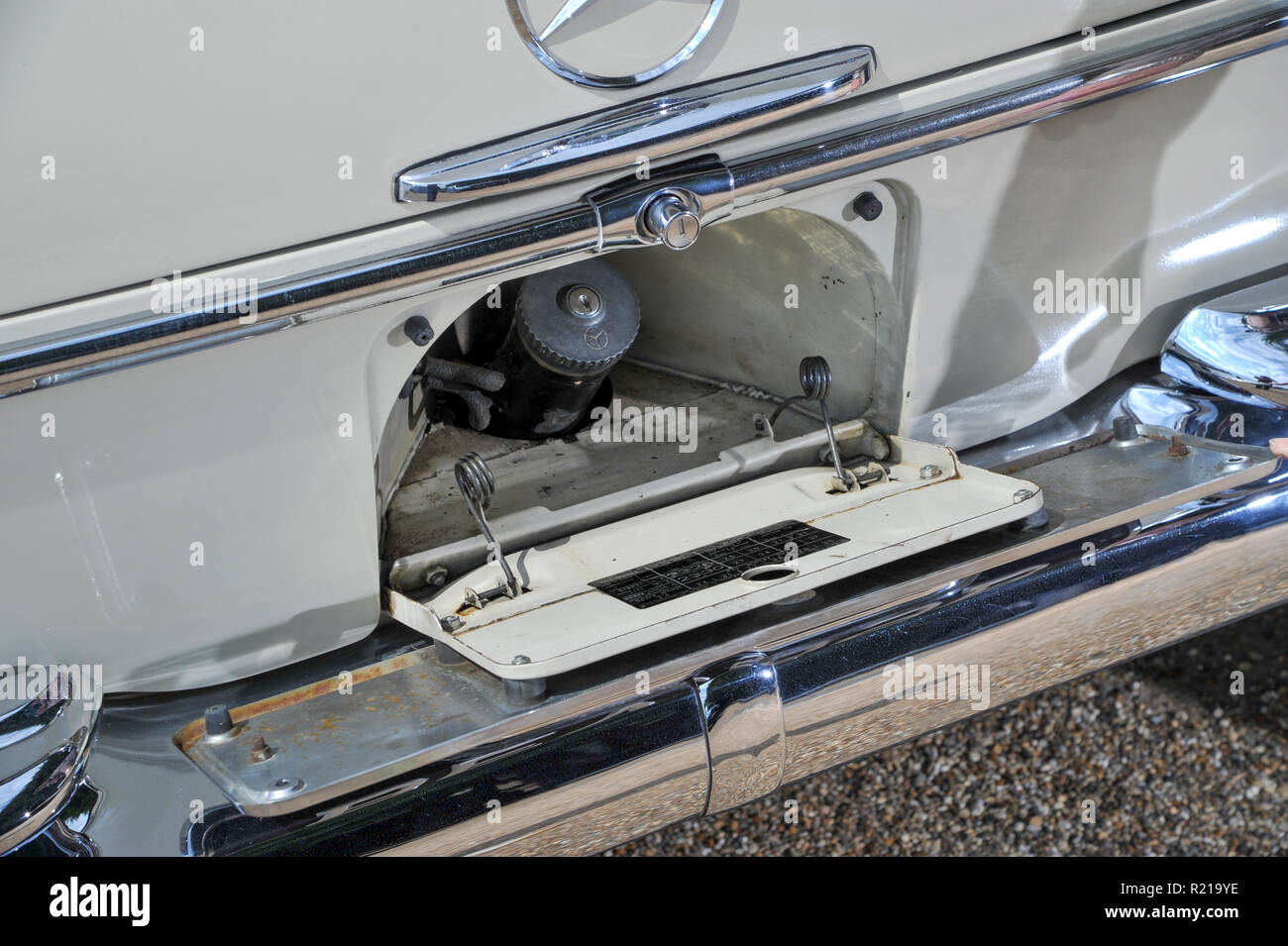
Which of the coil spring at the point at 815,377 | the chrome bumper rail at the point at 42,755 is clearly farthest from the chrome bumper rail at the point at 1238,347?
the chrome bumper rail at the point at 42,755

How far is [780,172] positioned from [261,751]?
800 mm

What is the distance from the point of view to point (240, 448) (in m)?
1.39

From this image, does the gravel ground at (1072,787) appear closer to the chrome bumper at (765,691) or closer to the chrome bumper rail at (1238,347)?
the chrome bumper at (765,691)

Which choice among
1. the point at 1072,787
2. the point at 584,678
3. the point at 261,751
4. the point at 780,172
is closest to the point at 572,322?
the point at 780,172

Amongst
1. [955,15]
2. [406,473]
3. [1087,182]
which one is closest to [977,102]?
A: [955,15]

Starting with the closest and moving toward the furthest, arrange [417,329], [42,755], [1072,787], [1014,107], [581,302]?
1. [42,755]
2. [417,329]
3. [1014,107]
4. [581,302]
5. [1072,787]

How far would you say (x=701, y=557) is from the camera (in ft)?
5.25

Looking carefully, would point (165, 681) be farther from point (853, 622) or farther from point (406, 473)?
point (853, 622)

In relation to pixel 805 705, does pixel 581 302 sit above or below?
above

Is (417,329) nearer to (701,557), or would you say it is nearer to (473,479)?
(473,479)

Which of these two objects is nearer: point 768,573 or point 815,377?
point 768,573

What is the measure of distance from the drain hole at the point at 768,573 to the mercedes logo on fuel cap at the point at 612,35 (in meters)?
0.53

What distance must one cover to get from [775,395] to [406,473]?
55cm
